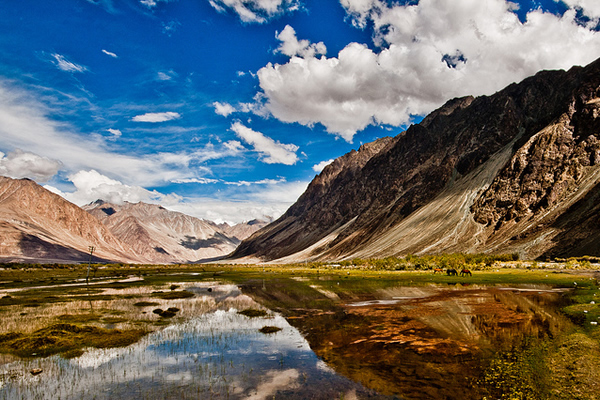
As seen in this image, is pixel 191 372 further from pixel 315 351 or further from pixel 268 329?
pixel 268 329

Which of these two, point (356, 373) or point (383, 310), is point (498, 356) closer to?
point (356, 373)

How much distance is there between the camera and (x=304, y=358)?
52.4 ft


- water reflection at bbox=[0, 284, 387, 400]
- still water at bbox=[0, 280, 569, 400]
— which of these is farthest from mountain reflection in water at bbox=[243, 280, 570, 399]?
water reflection at bbox=[0, 284, 387, 400]

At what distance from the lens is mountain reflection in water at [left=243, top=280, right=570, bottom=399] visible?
12.7m

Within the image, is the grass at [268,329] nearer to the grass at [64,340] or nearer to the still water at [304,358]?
the still water at [304,358]

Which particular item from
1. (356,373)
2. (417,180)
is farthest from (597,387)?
(417,180)

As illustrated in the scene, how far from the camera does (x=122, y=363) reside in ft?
51.6

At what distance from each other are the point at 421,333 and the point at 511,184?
129787 mm

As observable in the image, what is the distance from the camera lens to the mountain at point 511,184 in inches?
3999

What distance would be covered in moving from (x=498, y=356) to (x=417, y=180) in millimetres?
185574

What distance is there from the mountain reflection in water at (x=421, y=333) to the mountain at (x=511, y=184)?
74.5 metres

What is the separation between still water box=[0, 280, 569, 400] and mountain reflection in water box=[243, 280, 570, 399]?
0.06m

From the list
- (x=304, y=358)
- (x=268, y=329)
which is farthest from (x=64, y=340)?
(x=304, y=358)

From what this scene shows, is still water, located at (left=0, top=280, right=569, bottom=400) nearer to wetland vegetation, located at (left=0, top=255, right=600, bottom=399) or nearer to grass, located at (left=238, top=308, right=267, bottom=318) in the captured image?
wetland vegetation, located at (left=0, top=255, right=600, bottom=399)
